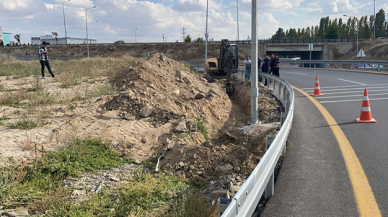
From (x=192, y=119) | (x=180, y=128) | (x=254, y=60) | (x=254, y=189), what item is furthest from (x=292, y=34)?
(x=254, y=189)

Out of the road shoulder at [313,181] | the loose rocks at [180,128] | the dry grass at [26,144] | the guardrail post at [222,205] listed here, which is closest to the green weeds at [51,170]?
the dry grass at [26,144]

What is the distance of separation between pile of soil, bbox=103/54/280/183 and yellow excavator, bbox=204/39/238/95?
1055 millimetres

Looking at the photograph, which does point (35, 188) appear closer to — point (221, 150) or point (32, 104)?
point (221, 150)

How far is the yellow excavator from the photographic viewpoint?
1747 centimetres

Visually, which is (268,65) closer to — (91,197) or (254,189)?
(91,197)

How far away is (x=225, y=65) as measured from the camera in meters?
18.3

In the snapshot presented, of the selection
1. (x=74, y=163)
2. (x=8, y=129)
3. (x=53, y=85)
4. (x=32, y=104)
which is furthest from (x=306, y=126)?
(x=53, y=85)

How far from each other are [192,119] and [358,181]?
495cm

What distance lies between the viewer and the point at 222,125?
10742 millimetres

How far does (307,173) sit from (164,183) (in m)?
2.29

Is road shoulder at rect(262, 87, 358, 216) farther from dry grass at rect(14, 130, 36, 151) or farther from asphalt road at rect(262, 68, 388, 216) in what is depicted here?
dry grass at rect(14, 130, 36, 151)

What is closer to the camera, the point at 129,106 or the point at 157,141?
the point at 157,141

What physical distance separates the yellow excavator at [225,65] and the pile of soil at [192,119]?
1.06m

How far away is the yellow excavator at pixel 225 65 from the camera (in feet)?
57.3
